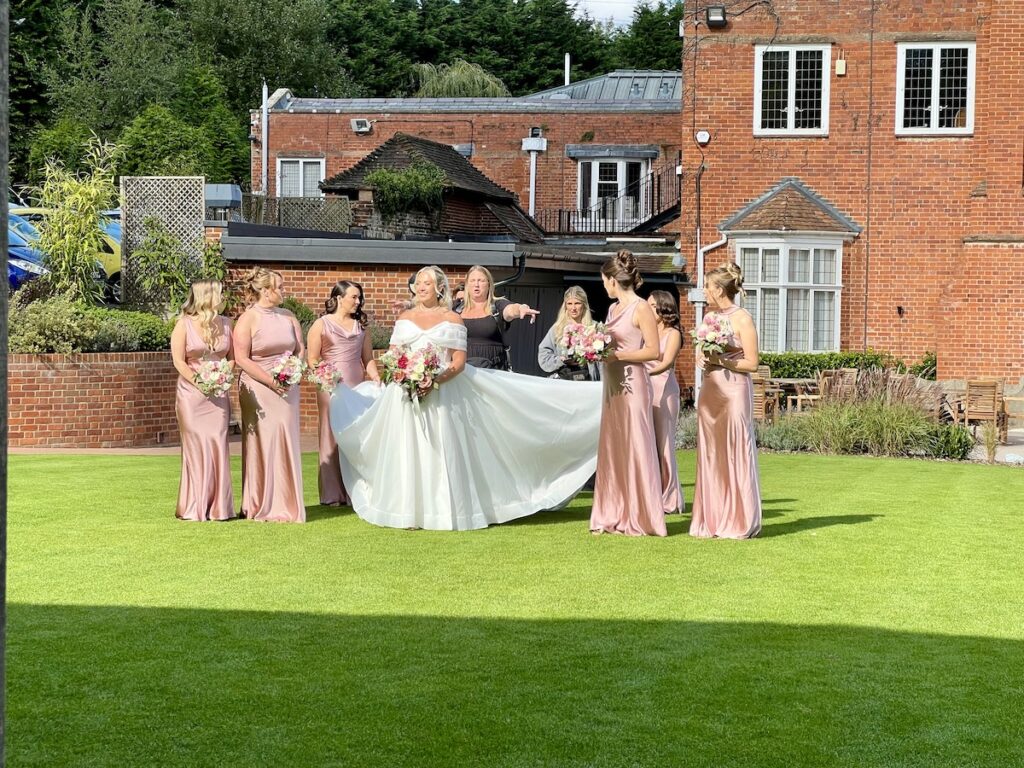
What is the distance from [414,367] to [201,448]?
1.99 metres

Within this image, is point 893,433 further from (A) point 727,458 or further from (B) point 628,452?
(B) point 628,452

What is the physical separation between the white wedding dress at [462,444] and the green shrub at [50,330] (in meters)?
7.25

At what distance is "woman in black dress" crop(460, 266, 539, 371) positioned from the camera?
487 inches

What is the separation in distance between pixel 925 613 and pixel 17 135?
39767 mm

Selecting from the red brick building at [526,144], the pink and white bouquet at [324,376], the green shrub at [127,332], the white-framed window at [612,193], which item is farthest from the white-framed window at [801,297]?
the pink and white bouquet at [324,376]

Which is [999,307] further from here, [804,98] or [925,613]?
[925,613]

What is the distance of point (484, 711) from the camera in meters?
6.02

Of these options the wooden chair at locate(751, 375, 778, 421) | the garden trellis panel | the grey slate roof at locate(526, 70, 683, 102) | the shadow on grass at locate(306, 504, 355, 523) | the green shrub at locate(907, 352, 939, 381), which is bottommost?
the shadow on grass at locate(306, 504, 355, 523)

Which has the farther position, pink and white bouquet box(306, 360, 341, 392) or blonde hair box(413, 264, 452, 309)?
A: pink and white bouquet box(306, 360, 341, 392)

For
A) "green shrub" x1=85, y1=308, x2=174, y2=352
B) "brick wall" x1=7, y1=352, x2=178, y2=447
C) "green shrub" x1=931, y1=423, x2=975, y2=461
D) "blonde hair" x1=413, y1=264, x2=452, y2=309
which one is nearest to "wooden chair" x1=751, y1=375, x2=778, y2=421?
"green shrub" x1=931, y1=423, x2=975, y2=461

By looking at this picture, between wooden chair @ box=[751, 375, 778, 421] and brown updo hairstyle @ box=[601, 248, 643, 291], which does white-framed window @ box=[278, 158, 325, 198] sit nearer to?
wooden chair @ box=[751, 375, 778, 421]

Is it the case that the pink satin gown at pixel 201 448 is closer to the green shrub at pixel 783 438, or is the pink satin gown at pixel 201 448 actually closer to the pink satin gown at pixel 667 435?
the pink satin gown at pixel 667 435

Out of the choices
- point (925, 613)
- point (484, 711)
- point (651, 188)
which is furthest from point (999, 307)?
point (484, 711)

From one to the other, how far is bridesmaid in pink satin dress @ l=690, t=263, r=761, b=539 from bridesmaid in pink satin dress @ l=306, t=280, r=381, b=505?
3105mm
